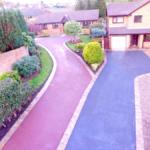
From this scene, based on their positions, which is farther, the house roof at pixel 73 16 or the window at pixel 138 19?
the house roof at pixel 73 16

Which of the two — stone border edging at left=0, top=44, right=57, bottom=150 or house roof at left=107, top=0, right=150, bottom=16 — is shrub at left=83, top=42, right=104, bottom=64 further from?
house roof at left=107, top=0, right=150, bottom=16

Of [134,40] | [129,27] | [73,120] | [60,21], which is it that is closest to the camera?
[73,120]

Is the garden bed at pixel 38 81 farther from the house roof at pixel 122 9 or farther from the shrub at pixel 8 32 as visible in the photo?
the house roof at pixel 122 9

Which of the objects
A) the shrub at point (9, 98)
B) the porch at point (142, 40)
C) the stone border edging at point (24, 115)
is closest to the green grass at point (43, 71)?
the stone border edging at point (24, 115)

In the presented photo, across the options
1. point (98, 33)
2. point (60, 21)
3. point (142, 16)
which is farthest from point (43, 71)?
point (60, 21)

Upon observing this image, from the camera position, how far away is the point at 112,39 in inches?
1395

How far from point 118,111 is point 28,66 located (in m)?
11.4

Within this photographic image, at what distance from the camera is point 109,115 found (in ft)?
54.6

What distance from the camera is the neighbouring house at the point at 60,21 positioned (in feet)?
165

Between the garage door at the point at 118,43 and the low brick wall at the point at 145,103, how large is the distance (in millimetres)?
12258

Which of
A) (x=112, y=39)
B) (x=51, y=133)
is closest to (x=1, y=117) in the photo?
(x=51, y=133)

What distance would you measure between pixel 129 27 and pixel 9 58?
20805 mm

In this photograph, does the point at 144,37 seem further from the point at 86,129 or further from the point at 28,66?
the point at 86,129

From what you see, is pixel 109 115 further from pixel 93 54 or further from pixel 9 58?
pixel 9 58
